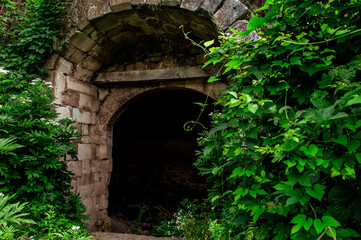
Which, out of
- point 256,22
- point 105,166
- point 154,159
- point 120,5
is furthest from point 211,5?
point 154,159

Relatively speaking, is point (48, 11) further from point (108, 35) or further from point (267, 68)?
point (267, 68)

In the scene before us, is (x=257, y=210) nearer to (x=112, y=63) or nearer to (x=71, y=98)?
(x=71, y=98)

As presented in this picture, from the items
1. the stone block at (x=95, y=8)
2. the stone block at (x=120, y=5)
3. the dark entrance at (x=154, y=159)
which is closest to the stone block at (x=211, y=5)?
the stone block at (x=120, y=5)

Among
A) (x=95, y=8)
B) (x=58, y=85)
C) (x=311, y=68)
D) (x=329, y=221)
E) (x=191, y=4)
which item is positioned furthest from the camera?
(x=58, y=85)

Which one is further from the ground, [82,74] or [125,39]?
[125,39]

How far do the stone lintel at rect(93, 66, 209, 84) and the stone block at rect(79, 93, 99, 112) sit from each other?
0.95 ft

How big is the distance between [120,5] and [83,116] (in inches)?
66.6

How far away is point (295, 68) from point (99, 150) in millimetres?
3425

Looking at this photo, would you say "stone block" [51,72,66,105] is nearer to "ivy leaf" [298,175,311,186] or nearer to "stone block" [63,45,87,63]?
"stone block" [63,45,87,63]

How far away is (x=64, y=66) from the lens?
3.51 m

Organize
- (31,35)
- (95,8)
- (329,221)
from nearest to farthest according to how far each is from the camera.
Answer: (329,221)
(95,8)
(31,35)

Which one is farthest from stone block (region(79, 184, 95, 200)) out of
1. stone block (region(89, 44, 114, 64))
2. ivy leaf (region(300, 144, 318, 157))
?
ivy leaf (region(300, 144, 318, 157))

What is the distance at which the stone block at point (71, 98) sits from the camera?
354 centimetres

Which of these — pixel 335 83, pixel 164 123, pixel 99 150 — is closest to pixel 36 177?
pixel 99 150
